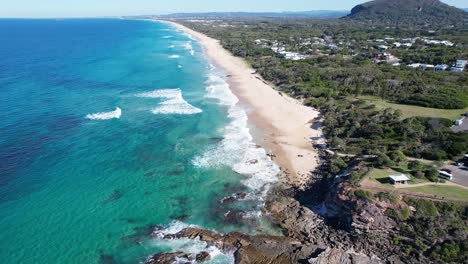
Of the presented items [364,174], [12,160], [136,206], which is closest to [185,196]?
[136,206]

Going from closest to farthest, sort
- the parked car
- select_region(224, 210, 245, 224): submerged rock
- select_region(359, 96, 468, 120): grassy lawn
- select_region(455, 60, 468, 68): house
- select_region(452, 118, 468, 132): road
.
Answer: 1. select_region(224, 210, 245, 224): submerged rock
2. the parked car
3. select_region(452, 118, 468, 132): road
4. select_region(359, 96, 468, 120): grassy lawn
5. select_region(455, 60, 468, 68): house

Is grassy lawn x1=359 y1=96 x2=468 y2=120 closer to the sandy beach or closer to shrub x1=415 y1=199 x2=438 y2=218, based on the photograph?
the sandy beach

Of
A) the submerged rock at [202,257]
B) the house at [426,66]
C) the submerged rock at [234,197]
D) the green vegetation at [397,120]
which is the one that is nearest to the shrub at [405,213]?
the green vegetation at [397,120]

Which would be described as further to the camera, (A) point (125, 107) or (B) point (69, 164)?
(A) point (125, 107)

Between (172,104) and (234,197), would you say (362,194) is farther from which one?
(172,104)

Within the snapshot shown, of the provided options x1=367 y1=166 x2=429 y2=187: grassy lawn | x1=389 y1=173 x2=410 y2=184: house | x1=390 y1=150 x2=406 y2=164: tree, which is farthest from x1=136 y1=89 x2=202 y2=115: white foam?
x1=389 y1=173 x2=410 y2=184: house

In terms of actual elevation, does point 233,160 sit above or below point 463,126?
below

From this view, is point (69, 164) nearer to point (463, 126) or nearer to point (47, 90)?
point (47, 90)
